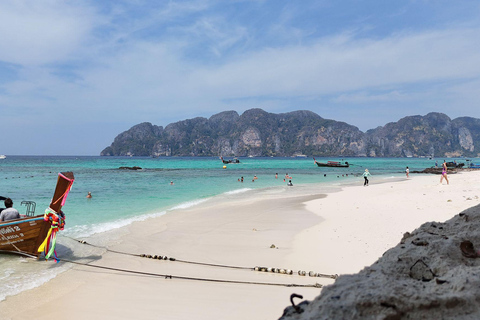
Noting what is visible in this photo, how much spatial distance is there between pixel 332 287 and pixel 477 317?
86 centimetres

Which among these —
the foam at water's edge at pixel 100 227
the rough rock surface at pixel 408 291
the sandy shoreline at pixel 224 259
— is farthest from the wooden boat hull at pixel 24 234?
the rough rock surface at pixel 408 291

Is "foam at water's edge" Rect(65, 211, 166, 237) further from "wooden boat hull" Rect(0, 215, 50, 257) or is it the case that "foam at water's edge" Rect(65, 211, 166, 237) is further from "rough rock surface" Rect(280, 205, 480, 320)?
"rough rock surface" Rect(280, 205, 480, 320)

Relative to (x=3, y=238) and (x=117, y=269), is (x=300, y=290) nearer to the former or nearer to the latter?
(x=117, y=269)

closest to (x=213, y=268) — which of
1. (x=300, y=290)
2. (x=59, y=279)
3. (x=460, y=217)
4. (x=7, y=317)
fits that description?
(x=300, y=290)

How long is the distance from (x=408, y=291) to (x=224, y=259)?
7222 millimetres

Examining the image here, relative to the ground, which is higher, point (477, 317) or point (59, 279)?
point (477, 317)

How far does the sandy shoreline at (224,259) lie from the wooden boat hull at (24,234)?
158 cm

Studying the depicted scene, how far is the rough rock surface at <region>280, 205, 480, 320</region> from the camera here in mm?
1989

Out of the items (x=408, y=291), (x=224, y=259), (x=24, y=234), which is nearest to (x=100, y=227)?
(x=24, y=234)

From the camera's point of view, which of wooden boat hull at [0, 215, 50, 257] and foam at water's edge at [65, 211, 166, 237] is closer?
wooden boat hull at [0, 215, 50, 257]

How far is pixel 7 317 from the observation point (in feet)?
19.1

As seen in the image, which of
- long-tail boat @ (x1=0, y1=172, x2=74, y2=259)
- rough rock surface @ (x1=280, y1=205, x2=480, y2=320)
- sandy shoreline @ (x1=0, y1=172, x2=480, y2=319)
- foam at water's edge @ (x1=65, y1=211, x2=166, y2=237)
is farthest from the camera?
foam at water's edge @ (x1=65, y1=211, x2=166, y2=237)

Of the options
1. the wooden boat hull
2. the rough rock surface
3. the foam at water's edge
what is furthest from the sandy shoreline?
the rough rock surface

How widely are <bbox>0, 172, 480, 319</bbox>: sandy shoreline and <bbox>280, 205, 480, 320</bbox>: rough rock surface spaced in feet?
10.6
